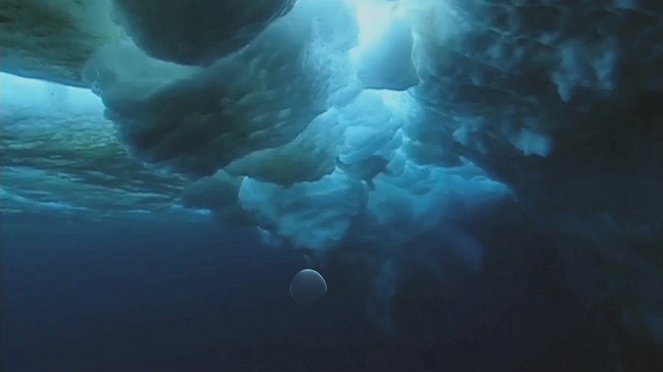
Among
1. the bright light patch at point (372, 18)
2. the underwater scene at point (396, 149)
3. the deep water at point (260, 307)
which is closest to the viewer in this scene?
the underwater scene at point (396, 149)

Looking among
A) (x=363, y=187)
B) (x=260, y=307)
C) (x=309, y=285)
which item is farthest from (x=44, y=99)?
(x=260, y=307)

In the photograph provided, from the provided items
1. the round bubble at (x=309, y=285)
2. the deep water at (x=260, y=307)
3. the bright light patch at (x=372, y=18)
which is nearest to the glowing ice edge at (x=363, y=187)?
the bright light patch at (x=372, y=18)

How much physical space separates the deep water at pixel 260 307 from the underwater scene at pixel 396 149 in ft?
0.19

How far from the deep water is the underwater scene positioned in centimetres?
6

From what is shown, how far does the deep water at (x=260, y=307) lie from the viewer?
282 inches

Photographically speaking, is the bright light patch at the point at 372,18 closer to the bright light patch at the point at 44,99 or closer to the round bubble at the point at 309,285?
the bright light patch at the point at 44,99

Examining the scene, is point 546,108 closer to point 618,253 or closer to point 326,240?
point 618,253

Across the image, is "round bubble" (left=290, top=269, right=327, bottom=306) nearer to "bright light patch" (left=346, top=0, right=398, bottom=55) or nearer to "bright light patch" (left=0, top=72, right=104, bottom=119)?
"bright light patch" (left=0, top=72, right=104, bottom=119)

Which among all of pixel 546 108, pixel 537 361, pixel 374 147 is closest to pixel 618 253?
pixel 546 108

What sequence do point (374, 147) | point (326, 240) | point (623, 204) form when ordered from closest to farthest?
point (623, 204), point (374, 147), point (326, 240)

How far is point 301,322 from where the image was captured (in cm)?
1311

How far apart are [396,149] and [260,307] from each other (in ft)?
29.7

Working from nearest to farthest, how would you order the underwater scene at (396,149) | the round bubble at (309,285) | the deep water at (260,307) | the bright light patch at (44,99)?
the underwater scene at (396,149), the bright light patch at (44,99), the deep water at (260,307), the round bubble at (309,285)

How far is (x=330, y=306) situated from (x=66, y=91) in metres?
8.22
